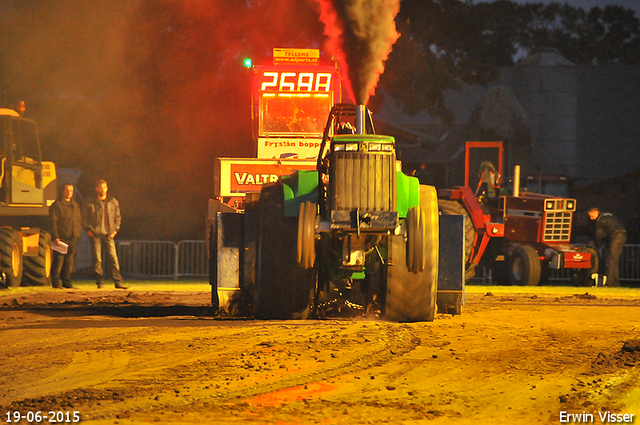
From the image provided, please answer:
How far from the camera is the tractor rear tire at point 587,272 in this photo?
19323mm

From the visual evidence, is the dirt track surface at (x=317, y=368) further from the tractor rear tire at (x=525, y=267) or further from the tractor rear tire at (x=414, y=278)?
the tractor rear tire at (x=525, y=267)

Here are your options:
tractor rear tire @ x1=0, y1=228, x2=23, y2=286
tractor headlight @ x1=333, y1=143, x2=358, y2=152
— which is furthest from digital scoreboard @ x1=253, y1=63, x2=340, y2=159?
tractor headlight @ x1=333, y1=143, x2=358, y2=152

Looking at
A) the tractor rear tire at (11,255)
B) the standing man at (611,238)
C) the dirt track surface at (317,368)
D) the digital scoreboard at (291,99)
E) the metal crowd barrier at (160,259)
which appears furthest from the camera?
the metal crowd barrier at (160,259)

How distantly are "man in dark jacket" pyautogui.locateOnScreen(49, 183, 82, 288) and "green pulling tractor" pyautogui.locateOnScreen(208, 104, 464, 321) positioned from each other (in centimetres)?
726

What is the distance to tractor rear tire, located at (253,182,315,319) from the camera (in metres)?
9.82

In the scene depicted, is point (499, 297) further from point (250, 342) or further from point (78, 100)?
point (78, 100)

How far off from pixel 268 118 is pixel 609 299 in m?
7.42

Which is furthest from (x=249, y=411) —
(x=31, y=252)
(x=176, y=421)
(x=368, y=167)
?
(x=31, y=252)

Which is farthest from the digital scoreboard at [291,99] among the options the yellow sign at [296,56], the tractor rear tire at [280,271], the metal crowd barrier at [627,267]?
the metal crowd barrier at [627,267]

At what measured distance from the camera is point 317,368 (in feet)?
23.3

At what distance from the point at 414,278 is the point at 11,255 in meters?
10.1

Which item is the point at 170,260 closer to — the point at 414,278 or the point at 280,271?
the point at 280,271

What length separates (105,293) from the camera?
15.9 m

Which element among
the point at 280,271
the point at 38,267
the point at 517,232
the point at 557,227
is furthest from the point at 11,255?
the point at 557,227
